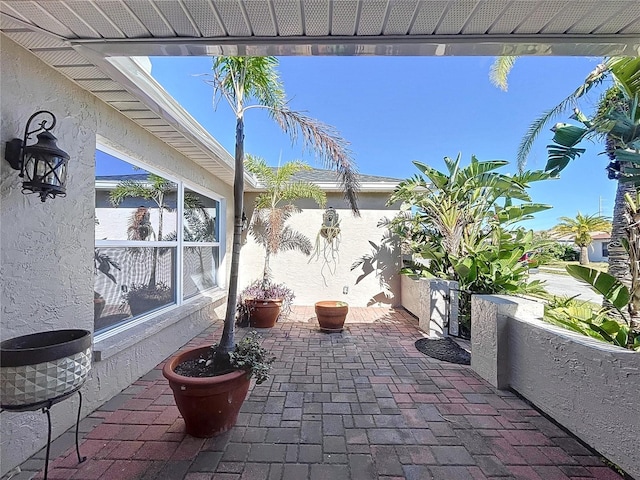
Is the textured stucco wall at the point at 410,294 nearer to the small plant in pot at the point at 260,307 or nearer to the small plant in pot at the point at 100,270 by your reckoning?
the small plant in pot at the point at 260,307

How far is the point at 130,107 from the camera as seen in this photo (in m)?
3.34

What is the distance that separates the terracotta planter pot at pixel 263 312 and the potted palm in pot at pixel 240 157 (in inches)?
114

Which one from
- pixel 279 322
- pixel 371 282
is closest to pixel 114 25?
pixel 279 322

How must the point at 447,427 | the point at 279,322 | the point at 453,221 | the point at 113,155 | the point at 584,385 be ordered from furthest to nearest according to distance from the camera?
1. the point at 279,322
2. the point at 453,221
3. the point at 113,155
4. the point at 447,427
5. the point at 584,385

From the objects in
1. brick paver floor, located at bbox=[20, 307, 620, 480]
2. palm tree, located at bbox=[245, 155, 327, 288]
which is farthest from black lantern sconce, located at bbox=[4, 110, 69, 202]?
palm tree, located at bbox=[245, 155, 327, 288]

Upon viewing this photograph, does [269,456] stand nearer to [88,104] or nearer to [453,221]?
[88,104]

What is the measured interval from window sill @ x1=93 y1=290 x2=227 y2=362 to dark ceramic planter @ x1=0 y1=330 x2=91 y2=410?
1.20 metres

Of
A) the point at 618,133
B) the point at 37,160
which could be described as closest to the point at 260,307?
the point at 37,160

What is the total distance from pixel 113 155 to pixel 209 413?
10.4 feet

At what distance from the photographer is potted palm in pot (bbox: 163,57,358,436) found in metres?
2.65

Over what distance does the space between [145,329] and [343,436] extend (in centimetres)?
289

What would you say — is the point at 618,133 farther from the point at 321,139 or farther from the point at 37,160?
the point at 37,160

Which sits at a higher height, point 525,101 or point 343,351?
point 525,101

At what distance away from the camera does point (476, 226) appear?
19.6 ft
